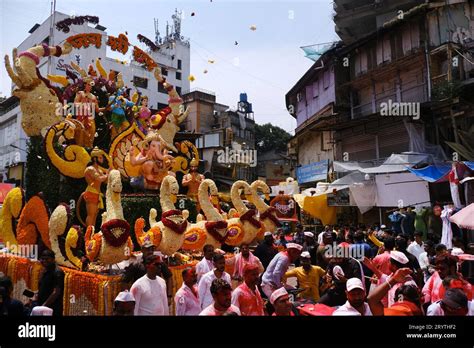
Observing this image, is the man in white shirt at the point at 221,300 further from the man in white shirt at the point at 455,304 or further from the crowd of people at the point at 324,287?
the man in white shirt at the point at 455,304

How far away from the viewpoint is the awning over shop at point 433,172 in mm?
10467

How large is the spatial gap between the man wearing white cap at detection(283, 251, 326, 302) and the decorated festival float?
1.77m

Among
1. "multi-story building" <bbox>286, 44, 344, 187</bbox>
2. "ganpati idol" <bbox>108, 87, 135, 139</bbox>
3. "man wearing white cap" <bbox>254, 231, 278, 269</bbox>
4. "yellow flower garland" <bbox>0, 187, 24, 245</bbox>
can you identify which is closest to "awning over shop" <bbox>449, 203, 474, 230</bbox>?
"man wearing white cap" <bbox>254, 231, 278, 269</bbox>

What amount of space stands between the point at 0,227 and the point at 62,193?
2.72 metres

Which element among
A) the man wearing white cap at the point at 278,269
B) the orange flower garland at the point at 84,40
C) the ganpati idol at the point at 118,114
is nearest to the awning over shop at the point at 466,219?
the man wearing white cap at the point at 278,269

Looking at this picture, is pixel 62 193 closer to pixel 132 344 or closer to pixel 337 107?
pixel 132 344

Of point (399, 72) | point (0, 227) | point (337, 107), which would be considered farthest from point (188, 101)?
point (0, 227)

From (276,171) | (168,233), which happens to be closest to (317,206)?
(168,233)

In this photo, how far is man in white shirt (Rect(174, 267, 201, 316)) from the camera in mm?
4355

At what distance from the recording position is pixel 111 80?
1474cm

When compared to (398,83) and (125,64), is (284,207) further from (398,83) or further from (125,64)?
(125,64)

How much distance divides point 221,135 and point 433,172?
1959 centimetres

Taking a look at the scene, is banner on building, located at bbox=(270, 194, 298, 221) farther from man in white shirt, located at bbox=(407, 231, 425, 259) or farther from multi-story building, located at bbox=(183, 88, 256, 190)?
multi-story building, located at bbox=(183, 88, 256, 190)

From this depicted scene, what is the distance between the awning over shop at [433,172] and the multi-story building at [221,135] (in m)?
16.7
